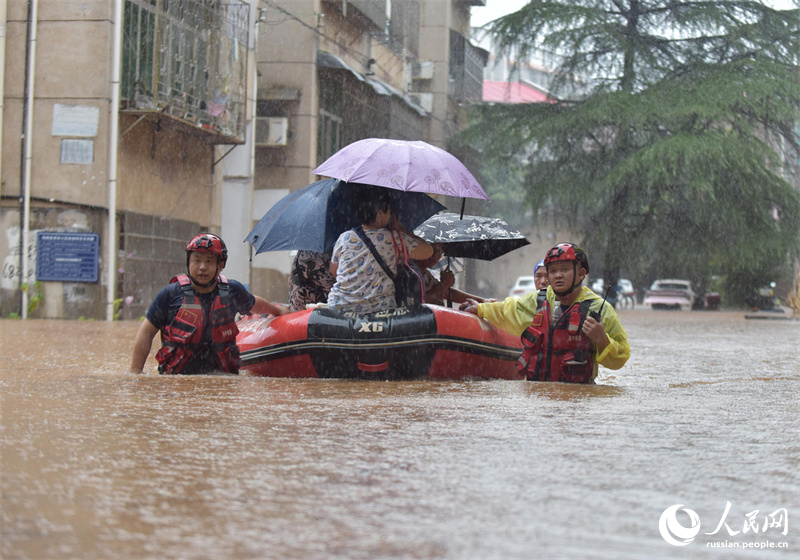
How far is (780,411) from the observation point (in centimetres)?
555

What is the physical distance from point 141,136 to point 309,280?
12.4 metres

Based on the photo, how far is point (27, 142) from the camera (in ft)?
60.4

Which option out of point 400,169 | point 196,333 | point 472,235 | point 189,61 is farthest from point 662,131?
point 196,333

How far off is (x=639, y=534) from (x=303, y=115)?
2376 centimetres

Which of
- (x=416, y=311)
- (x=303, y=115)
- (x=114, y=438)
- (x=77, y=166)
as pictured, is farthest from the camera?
(x=303, y=115)

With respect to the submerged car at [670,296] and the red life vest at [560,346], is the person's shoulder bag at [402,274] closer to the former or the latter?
the red life vest at [560,346]

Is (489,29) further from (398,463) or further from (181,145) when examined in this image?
(398,463)

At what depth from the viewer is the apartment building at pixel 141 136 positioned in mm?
18406

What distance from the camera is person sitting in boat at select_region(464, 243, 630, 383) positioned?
648cm

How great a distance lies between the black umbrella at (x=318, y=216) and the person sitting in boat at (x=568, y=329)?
5.14ft

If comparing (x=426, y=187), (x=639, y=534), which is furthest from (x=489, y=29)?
(x=639, y=534)

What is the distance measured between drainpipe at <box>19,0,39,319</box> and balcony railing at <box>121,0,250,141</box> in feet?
4.88

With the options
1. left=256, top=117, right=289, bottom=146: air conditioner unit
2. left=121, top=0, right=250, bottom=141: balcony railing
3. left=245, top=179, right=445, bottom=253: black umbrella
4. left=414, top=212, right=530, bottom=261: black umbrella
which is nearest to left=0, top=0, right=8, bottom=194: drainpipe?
left=121, top=0, right=250, bottom=141: balcony railing

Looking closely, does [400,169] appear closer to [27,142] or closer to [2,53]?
[27,142]
